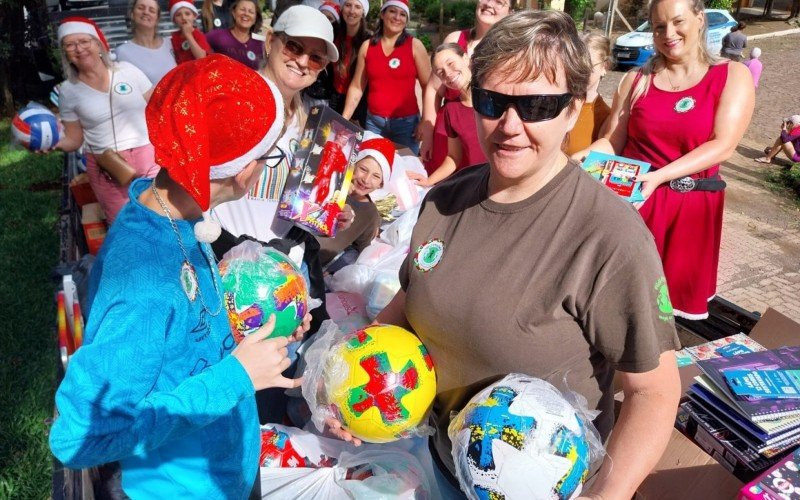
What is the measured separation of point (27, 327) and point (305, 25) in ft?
11.2

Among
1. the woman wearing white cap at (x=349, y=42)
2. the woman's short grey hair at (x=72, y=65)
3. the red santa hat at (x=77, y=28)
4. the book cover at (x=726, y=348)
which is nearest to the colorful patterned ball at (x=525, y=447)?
the book cover at (x=726, y=348)

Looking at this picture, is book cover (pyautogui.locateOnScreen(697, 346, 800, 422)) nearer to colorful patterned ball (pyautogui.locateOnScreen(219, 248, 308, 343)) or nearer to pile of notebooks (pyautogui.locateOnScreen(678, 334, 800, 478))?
pile of notebooks (pyautogui.locateOnScreen(678, 334, 800, 478))

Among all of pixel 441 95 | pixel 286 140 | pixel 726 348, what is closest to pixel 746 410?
pixel 726 348

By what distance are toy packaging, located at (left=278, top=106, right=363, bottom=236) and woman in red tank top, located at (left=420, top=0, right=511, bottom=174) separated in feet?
5.09

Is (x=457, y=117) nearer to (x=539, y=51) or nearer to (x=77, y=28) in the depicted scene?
(x=539, y=51)

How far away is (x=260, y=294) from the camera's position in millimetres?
2160

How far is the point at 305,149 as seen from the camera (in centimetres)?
308

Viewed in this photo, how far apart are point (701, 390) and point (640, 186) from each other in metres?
1.13

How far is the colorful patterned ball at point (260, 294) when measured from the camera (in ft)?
7.00

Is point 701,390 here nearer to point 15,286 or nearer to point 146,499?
point 146,499

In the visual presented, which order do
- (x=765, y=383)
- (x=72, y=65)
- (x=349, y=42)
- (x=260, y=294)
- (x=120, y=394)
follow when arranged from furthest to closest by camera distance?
(x=349, y=42) → (x=72, y=65) → (x=765, y=383) → (x=260, y=294) → (x=120, y=394)

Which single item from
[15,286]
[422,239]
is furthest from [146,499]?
[15,286]

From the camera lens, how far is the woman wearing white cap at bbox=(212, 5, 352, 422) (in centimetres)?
300

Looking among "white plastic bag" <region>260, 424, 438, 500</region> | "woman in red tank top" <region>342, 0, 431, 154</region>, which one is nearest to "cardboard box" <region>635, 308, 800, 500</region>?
"white plastic bag" <region>260, 424, 438, 500</region>
